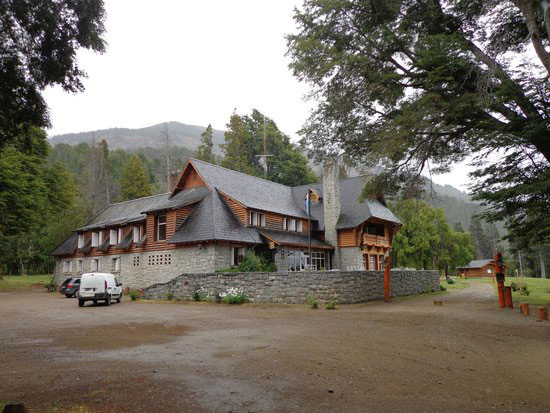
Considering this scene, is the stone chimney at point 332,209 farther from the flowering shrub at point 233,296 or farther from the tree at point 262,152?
the tree at point 262,152

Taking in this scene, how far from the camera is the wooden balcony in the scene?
33.5m

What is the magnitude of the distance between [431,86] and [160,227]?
22.6 meters

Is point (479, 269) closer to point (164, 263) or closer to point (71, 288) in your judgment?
point (164, 263)

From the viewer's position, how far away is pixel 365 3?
1430 centimetres

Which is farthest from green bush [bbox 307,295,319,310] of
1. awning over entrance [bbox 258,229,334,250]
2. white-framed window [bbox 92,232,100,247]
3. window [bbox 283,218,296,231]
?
white-framed window [bbox 92,232,100,247]

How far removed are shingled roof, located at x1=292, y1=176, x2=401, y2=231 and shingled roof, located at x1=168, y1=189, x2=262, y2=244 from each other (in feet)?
28.4

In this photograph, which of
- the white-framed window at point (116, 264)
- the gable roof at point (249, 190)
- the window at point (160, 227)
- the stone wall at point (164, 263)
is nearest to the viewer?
the stone wall at point (164, 263)

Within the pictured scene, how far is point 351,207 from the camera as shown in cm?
3541

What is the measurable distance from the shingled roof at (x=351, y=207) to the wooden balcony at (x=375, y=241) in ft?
5.50

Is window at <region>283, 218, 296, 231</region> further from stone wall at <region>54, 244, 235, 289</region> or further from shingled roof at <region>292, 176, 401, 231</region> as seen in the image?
stone wall at <region>54, 244, 235, 289</region>

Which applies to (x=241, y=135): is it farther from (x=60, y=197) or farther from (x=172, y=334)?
(x=172, y=334)

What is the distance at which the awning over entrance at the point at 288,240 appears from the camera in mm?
28344

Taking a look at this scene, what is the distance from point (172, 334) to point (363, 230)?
2442cm

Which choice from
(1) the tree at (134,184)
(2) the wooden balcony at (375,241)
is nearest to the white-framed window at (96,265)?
(2) the wooden balcony at (375,241)
